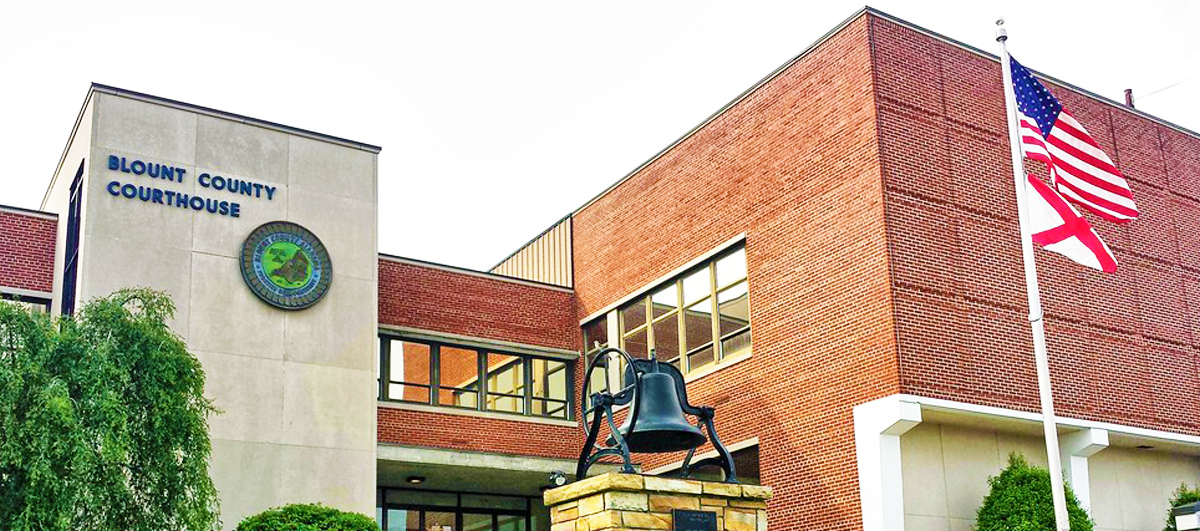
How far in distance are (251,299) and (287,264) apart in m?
0.98

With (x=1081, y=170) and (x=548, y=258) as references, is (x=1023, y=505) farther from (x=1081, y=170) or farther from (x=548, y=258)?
(x=548, y=258)

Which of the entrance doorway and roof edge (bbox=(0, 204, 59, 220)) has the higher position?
roof edge (bbox=(0, 204, 59, 220))

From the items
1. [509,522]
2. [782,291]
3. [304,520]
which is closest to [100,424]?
[304,520]

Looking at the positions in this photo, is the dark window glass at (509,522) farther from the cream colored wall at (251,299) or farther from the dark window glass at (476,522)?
the cream colored wall at (251,299)

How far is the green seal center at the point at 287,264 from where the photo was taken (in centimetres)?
2300

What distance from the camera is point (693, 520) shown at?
11.4 m

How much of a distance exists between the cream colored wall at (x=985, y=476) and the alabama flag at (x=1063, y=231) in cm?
477

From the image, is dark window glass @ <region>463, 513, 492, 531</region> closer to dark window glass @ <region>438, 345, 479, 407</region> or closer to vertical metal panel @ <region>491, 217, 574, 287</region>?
dark window glass @ <region>438, 345, 479, 407</region>

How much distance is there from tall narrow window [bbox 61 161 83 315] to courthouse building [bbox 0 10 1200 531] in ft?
0.24

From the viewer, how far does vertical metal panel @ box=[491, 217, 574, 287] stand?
96.3 feet

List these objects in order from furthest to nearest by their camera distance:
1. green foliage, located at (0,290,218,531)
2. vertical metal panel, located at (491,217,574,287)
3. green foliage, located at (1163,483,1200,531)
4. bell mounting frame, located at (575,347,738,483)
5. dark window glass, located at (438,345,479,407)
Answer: vertical metal panel, located at (491,217,574,287)
dark window glass, located at (438,345,479,407)
green foliage, located at (1163,483,1200,531)
green foliage, located at (0,290,218,531)
bell mounting frame, located at (575,347,738,483)

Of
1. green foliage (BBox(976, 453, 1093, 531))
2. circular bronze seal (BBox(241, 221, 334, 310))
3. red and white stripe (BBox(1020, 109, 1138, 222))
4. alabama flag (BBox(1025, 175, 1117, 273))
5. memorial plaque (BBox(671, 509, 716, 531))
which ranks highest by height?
circular bronze seal (BBox(241, 221, 334, 310))

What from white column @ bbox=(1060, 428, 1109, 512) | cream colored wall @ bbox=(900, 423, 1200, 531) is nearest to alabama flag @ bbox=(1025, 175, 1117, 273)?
cream colored wall @ bbox=(900, 423, 1200, 531)

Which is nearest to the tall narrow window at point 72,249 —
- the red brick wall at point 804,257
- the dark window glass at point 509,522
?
the red brick wall at point 804,257
